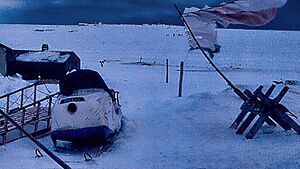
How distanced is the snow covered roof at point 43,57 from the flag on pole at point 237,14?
59.9 ft

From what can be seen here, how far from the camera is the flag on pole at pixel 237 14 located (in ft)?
39.0

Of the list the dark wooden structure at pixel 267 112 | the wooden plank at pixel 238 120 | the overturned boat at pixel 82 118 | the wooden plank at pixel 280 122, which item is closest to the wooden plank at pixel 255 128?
the dark wooden structure at pixel 267 112

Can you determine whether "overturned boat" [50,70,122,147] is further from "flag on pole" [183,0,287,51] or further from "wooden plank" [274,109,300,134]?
"wooden plank" [274,109,300,134]

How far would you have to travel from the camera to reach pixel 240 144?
39.1 ft

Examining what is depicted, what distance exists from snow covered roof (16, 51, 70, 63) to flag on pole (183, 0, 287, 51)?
18243 millimetres

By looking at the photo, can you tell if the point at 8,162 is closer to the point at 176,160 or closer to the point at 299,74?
the point at 176,160

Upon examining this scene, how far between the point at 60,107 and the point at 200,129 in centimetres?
429

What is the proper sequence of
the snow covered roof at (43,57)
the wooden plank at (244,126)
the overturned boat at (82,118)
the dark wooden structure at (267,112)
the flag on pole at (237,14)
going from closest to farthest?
the overturned boat at (82,118), the flag on pole at (237,14), the dark wooden structure at (267,112), the wooden plank at (244,126), the snow covered roof at (43,57)

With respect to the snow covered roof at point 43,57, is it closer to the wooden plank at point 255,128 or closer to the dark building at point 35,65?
the dark building at point 35,65

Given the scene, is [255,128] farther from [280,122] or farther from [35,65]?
[35,65]

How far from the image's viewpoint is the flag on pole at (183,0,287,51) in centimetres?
1188

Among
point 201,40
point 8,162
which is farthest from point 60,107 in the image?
point 201,40

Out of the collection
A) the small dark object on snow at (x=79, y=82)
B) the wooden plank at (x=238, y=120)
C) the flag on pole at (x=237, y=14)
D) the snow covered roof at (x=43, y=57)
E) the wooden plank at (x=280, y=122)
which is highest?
the flag on pole at (x=237, y=14)

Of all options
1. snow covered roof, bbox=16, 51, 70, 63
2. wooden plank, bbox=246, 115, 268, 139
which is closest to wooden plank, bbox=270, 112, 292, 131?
wooden plank, bbox=246, 115, 268, 139
